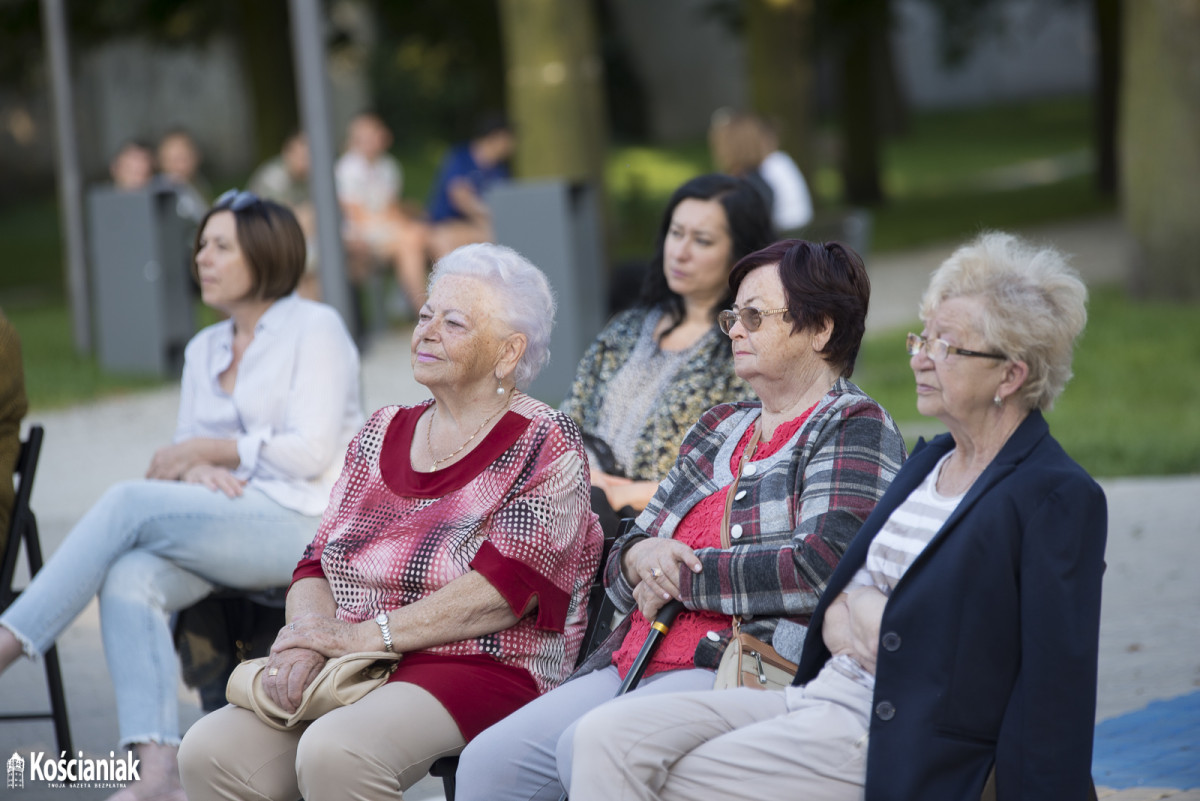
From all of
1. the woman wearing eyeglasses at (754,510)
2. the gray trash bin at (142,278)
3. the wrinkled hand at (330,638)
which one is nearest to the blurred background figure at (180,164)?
the gray trash bin at (142,278)

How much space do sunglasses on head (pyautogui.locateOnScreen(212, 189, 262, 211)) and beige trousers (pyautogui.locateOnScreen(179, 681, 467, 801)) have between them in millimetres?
1865

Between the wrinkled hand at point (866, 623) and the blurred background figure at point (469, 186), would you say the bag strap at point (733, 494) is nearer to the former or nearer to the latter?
the wrinkled hand at point (866, 623)

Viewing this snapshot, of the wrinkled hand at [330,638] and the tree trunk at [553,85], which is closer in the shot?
the wrinkled hand at [330,638]

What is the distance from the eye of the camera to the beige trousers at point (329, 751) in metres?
3.17

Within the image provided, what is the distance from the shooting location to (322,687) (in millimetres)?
3312

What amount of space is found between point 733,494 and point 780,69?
14579mm

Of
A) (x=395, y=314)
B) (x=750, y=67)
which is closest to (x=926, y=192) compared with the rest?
(x=750, y=67)

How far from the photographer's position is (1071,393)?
998cm

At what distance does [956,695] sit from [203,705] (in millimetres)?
2827

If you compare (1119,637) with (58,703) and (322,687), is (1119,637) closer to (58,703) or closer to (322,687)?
(322,687)

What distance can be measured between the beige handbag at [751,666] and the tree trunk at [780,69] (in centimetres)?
1441

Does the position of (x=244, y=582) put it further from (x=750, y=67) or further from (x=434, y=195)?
(x=750, y=67)

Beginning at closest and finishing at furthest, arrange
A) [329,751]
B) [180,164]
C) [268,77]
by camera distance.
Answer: [329,751] < [180,164] < [268,77]

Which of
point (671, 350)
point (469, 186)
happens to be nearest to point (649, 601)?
point (671, 350)
